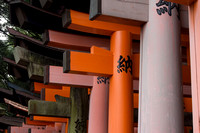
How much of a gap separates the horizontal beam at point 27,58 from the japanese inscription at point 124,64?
4.64 meters

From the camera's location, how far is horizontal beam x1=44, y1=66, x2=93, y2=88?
311 inches

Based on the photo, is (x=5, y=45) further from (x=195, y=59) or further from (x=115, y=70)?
(x=195, y=59)

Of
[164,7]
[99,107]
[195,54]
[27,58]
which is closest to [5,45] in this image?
[27,58]

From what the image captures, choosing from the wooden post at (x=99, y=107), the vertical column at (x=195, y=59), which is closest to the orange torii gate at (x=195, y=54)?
the vertical column at (x=195, y=59)

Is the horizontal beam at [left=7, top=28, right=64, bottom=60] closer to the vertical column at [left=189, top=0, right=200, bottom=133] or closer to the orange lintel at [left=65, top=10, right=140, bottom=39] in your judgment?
the orange lintel at [left=65, top=10, right=140, bottom=39]

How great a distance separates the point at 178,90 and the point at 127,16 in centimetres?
114

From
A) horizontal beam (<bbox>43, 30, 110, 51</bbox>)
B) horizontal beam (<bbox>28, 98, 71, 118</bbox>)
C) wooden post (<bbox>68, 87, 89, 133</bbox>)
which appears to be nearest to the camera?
horizontal beam (<bbox>43, 30, 110, 51</bbox>)

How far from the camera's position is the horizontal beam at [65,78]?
7.89 m

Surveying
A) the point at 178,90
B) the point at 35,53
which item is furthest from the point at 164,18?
the point at 35,53

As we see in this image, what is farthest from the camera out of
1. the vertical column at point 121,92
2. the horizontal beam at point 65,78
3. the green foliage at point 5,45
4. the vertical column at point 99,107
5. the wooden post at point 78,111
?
the green foliage at point 5,45

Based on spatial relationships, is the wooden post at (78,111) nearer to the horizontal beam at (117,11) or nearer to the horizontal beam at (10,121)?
the horizontal beam at (117,11)

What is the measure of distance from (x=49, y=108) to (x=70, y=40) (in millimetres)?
1767

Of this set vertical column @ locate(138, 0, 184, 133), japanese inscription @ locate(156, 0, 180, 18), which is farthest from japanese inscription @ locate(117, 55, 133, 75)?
japanese inscription @ locate(156, 0, 180, 18)

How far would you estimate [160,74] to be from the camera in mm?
4602
